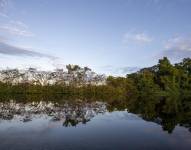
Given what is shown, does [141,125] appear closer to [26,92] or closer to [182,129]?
[182,129]

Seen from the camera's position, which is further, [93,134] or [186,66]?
[186,66]

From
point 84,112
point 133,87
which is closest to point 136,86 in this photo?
point 133,87

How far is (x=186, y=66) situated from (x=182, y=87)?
6.40 m

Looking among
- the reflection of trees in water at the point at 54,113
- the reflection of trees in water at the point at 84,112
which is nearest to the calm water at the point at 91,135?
the reflection of trees in water at the point at 84,112

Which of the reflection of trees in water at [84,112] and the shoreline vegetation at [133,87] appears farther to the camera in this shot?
the shoreline vegetation at [133,87]

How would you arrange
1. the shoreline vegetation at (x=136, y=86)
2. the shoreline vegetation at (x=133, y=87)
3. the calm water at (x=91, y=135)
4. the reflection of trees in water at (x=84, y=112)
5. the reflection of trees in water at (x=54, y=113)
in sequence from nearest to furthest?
the calm water at (x=91, y=135) → the reflection of trees in water at (x=84, y=112) → the reflection of trees in water at (x=54, y=113) → the shoreline vegetation at (x=133, y=87) → the shoreline vegetation at (x=136, y=86)

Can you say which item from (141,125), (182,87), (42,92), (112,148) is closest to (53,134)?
(112,148)

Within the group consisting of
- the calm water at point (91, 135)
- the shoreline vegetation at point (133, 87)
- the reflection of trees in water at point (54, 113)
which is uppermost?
the shoreline vegetation at point (133, 87)

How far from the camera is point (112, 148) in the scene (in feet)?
55.0

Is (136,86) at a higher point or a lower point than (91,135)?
higher

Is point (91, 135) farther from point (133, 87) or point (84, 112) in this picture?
point (133, 87)

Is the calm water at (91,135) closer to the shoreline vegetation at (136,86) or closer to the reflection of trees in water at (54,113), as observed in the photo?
the reflection of trees in water at (54,113)

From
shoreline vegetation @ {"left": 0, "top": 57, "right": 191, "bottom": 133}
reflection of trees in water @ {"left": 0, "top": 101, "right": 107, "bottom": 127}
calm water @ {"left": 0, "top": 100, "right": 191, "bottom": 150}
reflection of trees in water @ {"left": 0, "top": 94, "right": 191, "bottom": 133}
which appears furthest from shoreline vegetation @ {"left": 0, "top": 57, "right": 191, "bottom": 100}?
calm water @ {"left": 0, "top": 100, "right": 191, "bottom": 150}

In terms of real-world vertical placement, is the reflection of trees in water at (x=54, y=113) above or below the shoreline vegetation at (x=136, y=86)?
below
